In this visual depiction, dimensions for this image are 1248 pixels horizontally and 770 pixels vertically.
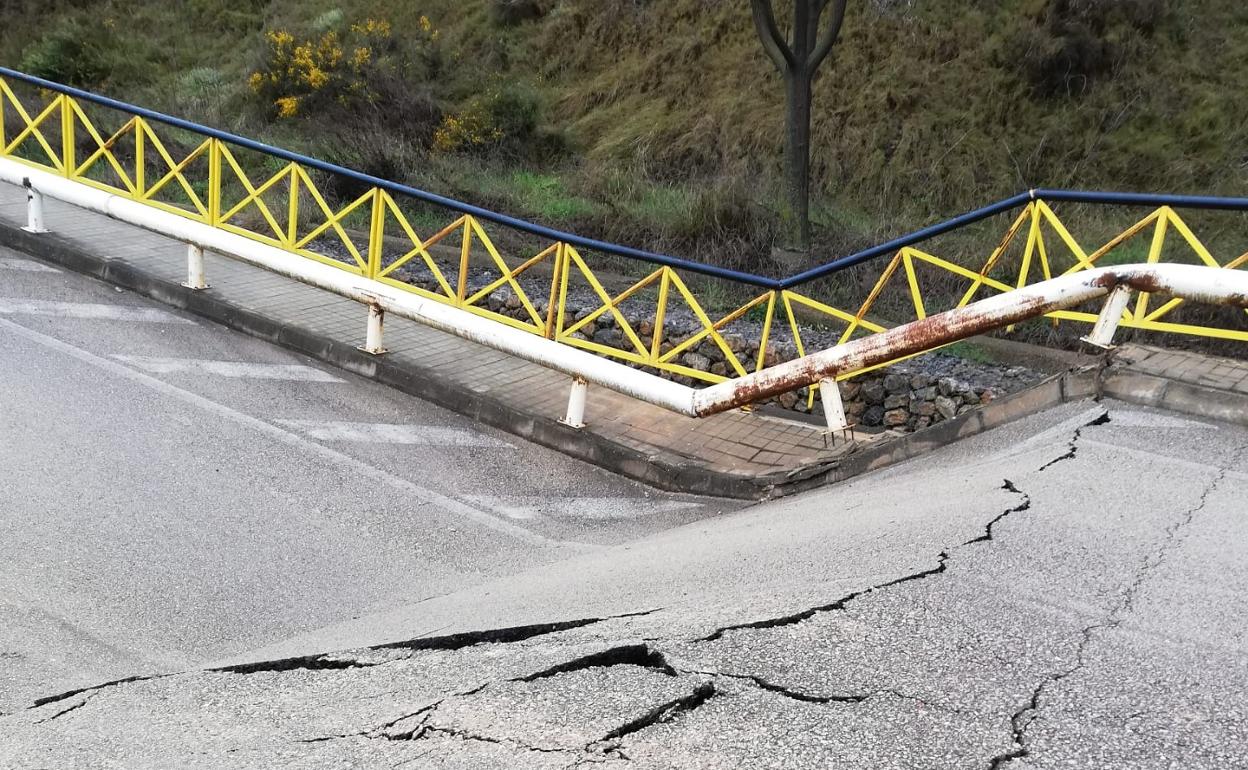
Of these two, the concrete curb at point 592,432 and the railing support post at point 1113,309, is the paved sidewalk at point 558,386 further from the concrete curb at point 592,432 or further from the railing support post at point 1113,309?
the railing support post at point 1113,309

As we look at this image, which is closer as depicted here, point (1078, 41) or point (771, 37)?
point (771, 37)

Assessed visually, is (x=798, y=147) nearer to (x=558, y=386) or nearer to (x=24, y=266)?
(x=558, y=386)

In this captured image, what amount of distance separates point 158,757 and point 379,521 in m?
2.76

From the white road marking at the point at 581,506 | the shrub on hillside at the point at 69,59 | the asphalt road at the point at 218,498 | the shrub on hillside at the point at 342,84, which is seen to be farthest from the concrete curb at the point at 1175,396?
the shrub on hillside at the point at 69,59

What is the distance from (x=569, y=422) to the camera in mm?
7672

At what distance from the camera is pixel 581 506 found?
680cm

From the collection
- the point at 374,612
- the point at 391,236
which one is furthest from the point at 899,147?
the point at 374,612

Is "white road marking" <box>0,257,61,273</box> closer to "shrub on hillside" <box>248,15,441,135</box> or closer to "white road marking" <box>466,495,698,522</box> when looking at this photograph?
"white road marking" <box>466,495,698,522</box>

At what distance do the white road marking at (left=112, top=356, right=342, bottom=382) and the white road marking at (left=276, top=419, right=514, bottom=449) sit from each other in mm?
937

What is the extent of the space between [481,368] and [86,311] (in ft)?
11.2

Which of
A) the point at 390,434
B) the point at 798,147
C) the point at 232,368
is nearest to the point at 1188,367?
the point at 390,434

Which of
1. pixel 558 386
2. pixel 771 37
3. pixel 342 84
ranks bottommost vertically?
pixel 558 386

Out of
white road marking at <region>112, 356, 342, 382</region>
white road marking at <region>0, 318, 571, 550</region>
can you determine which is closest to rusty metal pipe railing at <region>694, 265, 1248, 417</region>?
white road marking at <region>0, 318, 571, 550</region>

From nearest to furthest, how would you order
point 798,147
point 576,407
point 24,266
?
point 576,407, point 24,266, point 798,147
